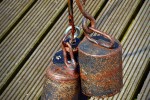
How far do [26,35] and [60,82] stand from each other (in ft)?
3.98

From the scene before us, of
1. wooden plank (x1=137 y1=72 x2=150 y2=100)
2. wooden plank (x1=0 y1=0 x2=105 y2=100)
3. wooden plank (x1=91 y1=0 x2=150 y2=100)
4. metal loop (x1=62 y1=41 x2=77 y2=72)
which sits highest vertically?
metal loop (x1=62 y1=41 x2=77 y2=72)

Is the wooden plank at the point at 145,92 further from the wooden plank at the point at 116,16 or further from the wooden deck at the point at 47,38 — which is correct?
the wooden plank at the point at 116,16

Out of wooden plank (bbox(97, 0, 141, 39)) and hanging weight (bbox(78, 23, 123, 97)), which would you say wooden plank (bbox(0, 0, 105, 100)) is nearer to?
wooden plank (bbox(97, 0, 141, 39))

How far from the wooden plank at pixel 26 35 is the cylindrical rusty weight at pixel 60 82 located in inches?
37.6

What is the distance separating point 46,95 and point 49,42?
1074 mm

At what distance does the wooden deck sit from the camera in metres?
1.79

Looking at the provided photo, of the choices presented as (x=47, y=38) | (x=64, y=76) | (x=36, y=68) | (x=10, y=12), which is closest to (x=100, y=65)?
(x=64, y=76)

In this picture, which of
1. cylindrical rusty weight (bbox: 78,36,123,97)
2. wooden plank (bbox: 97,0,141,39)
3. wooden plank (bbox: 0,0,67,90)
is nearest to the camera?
cylindrical rusty weight (bbox: 78,36,123,97)

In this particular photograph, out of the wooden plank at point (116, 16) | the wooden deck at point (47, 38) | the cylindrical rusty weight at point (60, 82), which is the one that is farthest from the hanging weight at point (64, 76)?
the wooden plank at point (116, 16)

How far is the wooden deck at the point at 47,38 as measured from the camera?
1.79 meters

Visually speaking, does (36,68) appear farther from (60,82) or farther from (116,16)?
(60,82)

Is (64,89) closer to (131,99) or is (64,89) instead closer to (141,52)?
(131,99)

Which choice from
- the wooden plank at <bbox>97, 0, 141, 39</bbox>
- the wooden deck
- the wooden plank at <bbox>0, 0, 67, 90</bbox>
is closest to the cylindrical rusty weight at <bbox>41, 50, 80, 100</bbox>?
the wooden deck

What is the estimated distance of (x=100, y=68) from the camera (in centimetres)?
83
